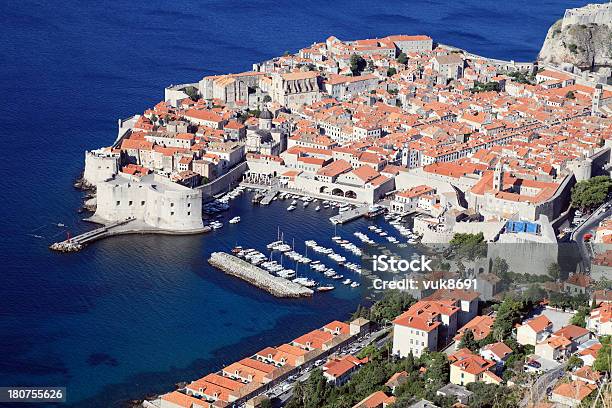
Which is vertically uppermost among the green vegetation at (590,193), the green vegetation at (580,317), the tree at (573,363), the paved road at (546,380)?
the green vegetation at (590,193)

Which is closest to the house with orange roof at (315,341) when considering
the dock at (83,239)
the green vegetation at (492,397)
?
the green vegetation at (492,397)

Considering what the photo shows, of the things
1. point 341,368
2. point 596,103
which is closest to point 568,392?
point 341,368

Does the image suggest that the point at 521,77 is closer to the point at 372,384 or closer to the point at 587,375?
the point at 372,384

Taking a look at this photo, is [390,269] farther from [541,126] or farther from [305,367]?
[541,126]

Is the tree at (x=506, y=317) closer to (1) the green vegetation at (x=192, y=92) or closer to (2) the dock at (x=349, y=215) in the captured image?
(2) the dock at (x=349, y=215)

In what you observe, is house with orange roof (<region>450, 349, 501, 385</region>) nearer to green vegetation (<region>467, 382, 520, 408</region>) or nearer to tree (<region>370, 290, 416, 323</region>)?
green vegetation (<region>467, 382, 520, 408</region>)

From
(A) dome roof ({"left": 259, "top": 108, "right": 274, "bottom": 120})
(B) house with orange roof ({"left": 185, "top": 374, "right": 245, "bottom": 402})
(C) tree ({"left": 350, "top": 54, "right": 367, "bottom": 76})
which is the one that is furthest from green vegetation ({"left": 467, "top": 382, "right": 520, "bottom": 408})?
(C) tree ({"left": 350, "top": 54, "right": 367, "bottom": 76})

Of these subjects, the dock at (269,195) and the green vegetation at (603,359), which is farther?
the dock at (269,195)

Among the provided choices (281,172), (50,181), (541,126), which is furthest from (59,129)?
(541,126)
